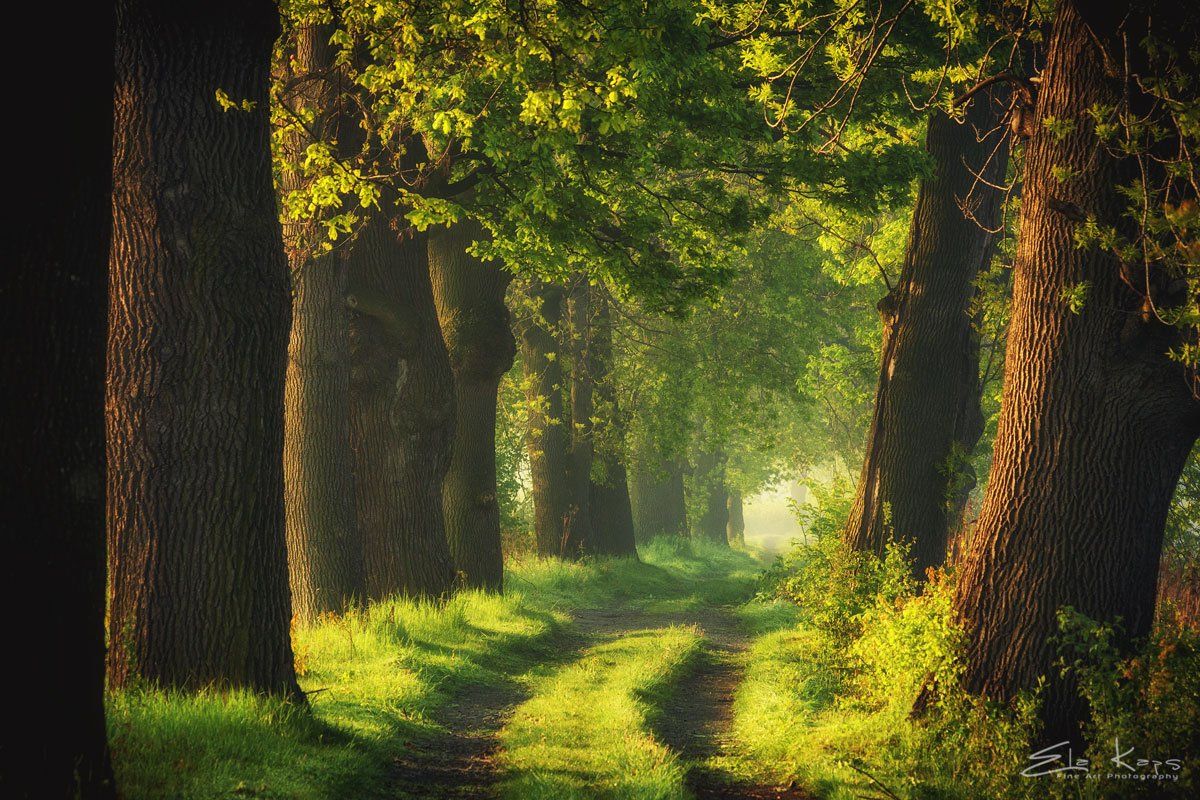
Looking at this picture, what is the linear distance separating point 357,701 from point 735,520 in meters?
48.9

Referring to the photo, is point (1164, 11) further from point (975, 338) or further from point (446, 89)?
point (975, 338)

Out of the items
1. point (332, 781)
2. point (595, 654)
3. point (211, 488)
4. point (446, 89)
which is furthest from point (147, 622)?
point (595, 654)

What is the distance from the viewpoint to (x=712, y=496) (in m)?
44.3

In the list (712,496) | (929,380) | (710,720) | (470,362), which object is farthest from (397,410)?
(712,496)

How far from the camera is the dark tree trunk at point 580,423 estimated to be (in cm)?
2338

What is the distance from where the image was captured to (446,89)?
9766mm

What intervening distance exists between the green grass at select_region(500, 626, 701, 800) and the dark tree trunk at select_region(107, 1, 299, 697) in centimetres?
196

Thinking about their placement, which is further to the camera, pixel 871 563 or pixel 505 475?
pixel 505 475

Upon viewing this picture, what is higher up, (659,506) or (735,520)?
(659,506)

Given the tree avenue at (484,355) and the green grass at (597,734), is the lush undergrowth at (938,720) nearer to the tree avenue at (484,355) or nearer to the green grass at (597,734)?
the tree avenue at (484,355)

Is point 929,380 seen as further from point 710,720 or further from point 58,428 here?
point 58,428

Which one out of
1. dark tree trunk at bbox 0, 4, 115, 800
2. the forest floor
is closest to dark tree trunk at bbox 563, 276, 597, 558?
the forest floor

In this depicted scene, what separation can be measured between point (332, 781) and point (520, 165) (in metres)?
7.65
